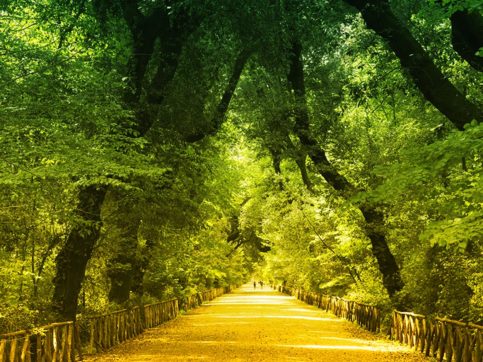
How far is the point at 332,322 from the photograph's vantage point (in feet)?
81.4

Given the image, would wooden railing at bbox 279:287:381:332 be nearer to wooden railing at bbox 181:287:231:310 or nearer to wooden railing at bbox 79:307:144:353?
wooden railing at bbox 181:287:231:310

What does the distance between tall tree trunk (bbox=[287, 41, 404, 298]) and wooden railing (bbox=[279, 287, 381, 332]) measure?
6.12 ft

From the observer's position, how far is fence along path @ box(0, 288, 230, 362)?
32.1ft

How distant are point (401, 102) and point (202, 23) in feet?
25.3

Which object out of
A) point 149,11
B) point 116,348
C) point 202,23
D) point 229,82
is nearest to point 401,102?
point 229,82

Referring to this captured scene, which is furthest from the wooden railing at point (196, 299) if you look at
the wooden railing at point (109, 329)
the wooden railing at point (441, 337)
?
the wooden railing at point (441, 337)

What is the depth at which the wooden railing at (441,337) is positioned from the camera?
11.3m

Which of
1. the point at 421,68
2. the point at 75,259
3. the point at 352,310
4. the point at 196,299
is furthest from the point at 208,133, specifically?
the point at 196,299

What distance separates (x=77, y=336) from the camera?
42.8 feet

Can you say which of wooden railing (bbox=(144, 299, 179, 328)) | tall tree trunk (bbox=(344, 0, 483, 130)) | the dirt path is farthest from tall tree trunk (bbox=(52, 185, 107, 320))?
wooden railing (bbox=(144, 299, 179, 328))

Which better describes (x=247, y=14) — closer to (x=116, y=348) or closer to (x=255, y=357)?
(x=255, y=357)

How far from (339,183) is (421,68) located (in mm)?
8579

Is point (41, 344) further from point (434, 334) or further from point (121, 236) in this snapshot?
point (434, 334)

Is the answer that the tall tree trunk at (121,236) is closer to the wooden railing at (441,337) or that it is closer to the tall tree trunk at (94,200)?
Answer: the tall tree trunk at (94,200)
